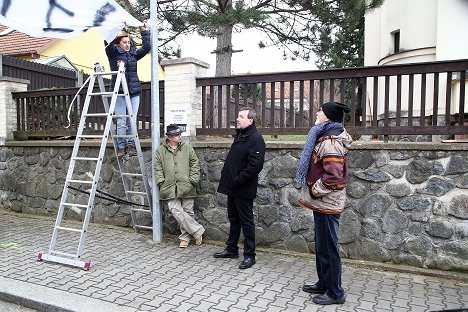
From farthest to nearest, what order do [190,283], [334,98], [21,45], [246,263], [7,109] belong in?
[21,45]
[7,109]
[334,98]
[246,263]
[190,283]

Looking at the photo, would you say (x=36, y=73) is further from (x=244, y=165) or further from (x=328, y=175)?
(x=328, y=175)

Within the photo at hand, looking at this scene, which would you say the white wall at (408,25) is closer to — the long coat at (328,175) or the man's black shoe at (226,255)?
the man's black shoe at (226,255)

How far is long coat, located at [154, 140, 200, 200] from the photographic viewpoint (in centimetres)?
578

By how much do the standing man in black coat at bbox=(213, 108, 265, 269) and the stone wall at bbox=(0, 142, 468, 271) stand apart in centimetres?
72

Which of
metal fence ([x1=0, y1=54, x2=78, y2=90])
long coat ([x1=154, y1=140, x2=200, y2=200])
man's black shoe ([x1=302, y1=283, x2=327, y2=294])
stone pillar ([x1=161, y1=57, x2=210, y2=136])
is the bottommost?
man's black shoe ([x1=302, y1=283, x2=327, y2=294])

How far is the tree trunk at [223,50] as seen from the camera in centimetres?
901

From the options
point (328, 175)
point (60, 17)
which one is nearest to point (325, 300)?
point (328, 175)

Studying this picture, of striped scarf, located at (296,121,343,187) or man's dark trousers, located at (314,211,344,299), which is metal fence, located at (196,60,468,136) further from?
man's dark trousers, located at (314,211,344,299)

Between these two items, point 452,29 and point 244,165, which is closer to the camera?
point 244,165

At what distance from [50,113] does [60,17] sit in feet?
9.61

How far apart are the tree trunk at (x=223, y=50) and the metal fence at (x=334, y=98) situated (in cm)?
259

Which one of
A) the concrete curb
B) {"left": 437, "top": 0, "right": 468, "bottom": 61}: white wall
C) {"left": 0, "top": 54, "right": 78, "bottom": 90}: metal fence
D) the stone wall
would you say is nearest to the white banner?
the stone wall

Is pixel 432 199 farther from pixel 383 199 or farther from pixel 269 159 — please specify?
pixel 269 159

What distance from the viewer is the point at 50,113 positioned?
7887 mm
